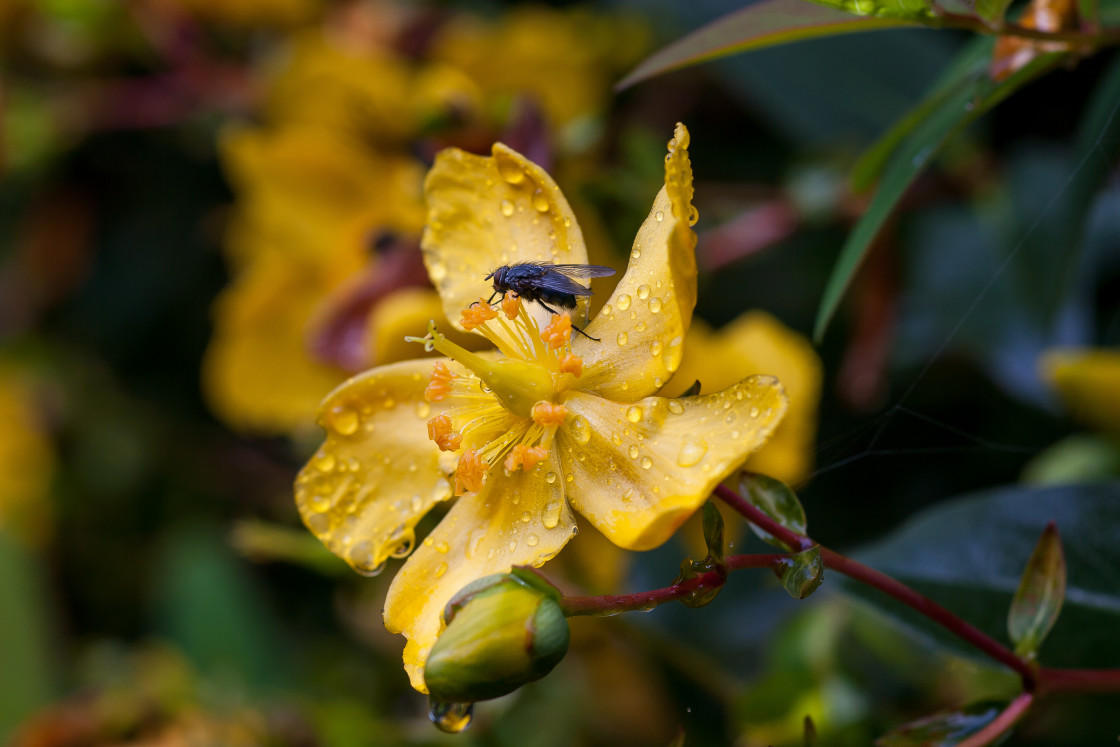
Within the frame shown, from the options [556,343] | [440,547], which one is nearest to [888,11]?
[556,343]

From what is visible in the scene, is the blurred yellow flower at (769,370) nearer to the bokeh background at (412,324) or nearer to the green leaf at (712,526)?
the bokeh background at (412,324)

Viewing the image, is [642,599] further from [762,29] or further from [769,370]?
[769,370]

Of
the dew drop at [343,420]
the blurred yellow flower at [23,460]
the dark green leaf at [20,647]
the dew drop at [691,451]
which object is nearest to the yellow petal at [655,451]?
the dew drop at [691,451]

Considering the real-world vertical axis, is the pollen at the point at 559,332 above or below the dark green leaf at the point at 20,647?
above

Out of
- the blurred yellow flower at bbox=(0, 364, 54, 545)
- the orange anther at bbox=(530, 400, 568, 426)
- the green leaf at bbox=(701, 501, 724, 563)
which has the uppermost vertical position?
the green leaf at bbox=(701, 501, 724, 563)

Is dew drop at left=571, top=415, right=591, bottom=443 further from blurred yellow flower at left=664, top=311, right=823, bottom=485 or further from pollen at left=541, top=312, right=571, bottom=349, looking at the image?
blurred yellow flower at left=664, top=311, right=823, bottom=485

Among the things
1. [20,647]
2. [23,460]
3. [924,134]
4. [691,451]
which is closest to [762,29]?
[924,134]

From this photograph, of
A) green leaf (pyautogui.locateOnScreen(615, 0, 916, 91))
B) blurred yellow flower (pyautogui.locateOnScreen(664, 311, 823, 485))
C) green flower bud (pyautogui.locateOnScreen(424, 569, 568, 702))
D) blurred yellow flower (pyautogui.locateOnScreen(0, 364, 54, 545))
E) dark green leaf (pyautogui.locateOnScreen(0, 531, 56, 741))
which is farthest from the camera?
blurred yellow flower (pyautogui.locateOnScreen(0, 364, 54, 545))

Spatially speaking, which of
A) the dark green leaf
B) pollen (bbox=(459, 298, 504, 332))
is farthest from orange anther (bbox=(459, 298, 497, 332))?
the dark green leaf

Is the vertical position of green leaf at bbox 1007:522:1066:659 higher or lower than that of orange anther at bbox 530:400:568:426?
lower

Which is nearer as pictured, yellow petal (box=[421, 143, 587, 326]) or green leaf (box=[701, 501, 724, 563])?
green leaf (box=[701, 501, 724, 563])
